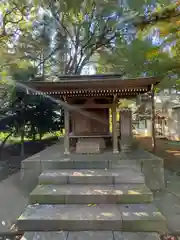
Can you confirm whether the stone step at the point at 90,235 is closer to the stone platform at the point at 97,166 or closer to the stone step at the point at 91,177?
the stone step at the point at 91,177

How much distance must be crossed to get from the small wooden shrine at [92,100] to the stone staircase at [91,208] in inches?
66.0

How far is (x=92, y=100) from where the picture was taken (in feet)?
20.4

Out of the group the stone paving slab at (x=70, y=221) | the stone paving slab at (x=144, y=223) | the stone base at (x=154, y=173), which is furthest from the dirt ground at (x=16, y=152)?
Answer: the stone paving slab at (x=144, y=223)

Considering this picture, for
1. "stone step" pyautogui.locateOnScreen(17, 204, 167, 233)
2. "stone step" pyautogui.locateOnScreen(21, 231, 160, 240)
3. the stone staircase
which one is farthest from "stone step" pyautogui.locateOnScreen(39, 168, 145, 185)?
"stone step" pyautogui.locateOnScreen(21, 231, 160, 240)

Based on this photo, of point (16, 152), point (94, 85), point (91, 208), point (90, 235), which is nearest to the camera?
point (90, 235)

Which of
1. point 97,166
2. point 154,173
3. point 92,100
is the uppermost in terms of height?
point 92,100

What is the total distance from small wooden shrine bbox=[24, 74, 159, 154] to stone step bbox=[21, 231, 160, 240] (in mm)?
3141

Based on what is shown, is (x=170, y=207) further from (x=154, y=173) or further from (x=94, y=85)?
(x=94, y=85)

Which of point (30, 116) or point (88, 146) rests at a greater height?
point (30, 116)

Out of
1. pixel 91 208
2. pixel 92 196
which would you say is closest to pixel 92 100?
pixel 92 196

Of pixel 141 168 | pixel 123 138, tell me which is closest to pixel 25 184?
pixel 141 168

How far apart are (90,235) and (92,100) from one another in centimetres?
411

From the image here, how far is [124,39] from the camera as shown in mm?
9938

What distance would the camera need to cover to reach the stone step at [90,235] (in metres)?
2.83
